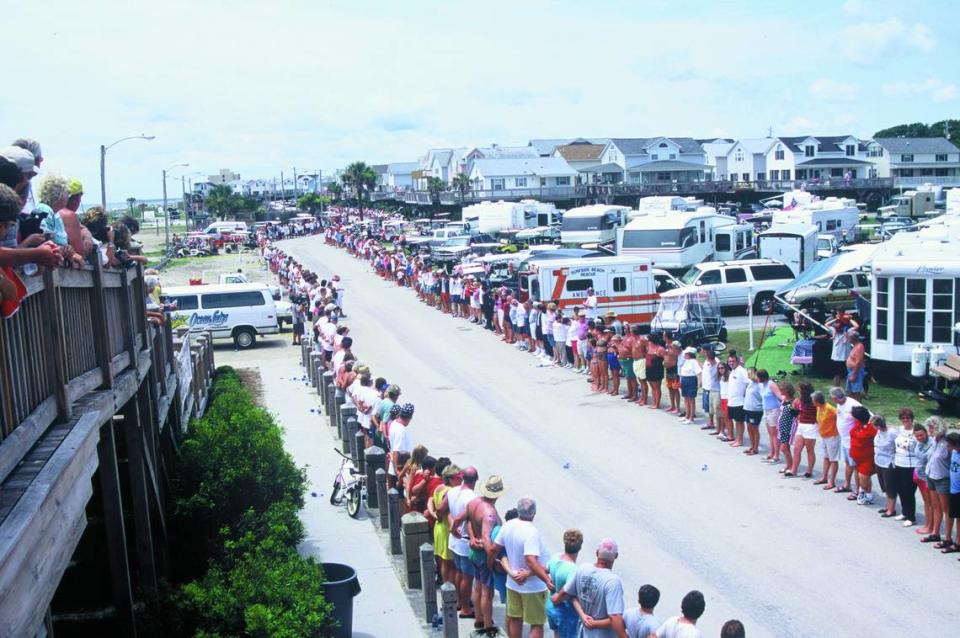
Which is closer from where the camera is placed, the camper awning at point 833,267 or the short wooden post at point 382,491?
the short wooden post at point 382,491

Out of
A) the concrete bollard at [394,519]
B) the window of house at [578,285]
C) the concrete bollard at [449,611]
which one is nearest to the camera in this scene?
the concrete bollard at [449,611]

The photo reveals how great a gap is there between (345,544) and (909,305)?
1291 cm

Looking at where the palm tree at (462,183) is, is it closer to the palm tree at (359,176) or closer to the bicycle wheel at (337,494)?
the palm tree at (359,176)

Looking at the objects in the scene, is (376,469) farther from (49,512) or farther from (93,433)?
(49,512)

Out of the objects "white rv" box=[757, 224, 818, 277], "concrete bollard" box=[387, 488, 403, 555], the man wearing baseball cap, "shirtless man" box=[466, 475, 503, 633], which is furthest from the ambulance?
the man wearing baseball cap

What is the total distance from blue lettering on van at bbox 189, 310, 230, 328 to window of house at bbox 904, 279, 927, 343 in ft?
66.5

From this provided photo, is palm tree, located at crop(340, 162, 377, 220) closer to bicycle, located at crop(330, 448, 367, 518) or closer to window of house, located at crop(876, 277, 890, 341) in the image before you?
window of house, located at crop(876, 277, 890, 341)

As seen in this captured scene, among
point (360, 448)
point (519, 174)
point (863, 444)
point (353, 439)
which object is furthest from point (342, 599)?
point (519, 174)

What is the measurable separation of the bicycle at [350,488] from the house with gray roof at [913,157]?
106 metres

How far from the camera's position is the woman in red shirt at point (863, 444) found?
43.4 feet

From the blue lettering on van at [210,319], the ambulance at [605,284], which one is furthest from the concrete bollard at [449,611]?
the blue lettering on van at [210,319]

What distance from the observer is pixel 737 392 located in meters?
16.7

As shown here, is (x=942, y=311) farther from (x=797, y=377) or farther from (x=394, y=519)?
(x=394, y=519)

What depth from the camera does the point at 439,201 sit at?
326ft
